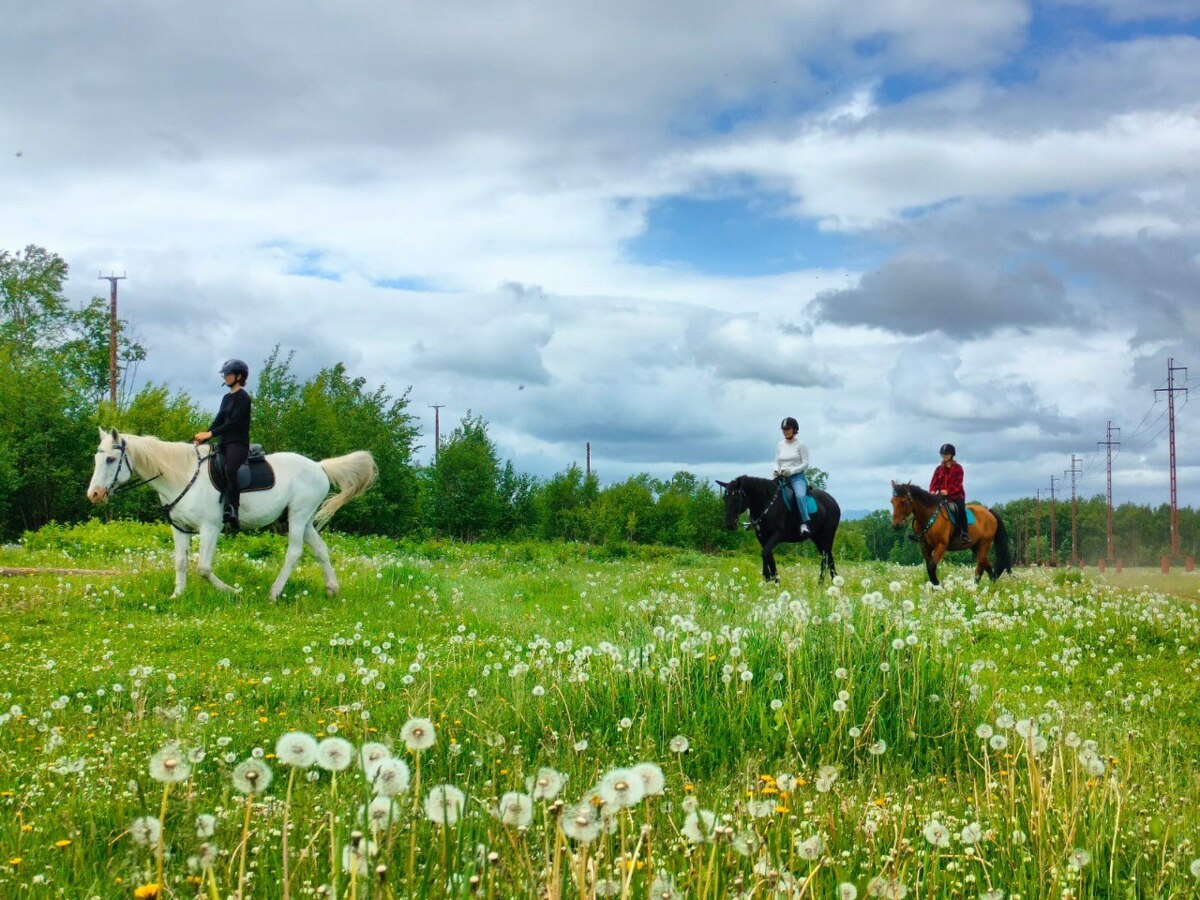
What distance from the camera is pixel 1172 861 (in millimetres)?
3918

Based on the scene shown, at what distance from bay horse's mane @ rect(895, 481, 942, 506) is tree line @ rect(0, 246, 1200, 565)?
2194 cm

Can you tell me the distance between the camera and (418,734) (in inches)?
121

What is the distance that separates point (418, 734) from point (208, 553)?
42.8 ft

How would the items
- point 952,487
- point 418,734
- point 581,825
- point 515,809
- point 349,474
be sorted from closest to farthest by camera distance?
1. point 581,825
2. point 515,809
3. point 418,734
4. point 349,474
5. point 952,487

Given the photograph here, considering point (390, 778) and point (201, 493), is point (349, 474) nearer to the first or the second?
point (201, 493)

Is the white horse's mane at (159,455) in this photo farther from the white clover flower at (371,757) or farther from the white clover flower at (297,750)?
the white clover flower at (297,750)

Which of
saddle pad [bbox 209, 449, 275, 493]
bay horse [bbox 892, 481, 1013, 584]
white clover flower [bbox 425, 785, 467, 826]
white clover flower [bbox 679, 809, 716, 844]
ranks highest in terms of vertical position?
saddle pad [bbox 209, 449, 275, 493]

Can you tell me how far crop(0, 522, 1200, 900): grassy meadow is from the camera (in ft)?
10.3

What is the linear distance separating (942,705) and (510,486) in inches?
1993

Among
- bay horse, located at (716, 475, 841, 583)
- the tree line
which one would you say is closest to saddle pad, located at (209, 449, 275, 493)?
bay horse, located at (716, 475, 841, 583)

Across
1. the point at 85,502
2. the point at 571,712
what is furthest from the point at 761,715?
the point at 85,502

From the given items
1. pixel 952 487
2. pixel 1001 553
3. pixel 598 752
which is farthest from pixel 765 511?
pixel 598 752

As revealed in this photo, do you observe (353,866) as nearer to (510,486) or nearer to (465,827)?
(465,827)

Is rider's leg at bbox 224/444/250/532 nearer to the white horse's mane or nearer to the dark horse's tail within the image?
the white horse's mane
